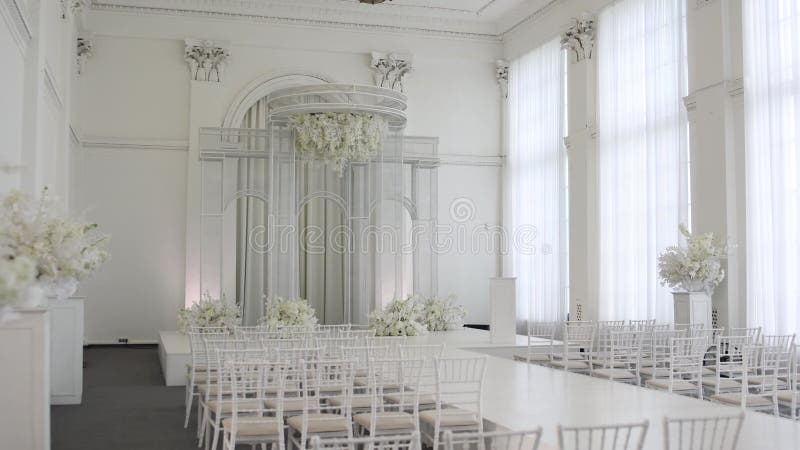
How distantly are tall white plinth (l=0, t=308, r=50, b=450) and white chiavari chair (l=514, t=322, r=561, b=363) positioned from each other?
5.12 m

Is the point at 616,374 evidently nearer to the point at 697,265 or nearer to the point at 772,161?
the point at 697,265

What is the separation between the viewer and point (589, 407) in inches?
243

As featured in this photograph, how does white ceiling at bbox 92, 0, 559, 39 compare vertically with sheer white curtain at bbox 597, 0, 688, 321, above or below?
above

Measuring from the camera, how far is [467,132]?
17906 mm

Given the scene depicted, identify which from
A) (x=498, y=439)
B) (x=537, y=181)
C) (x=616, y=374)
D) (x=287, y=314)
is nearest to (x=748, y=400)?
(x=616, y=374)

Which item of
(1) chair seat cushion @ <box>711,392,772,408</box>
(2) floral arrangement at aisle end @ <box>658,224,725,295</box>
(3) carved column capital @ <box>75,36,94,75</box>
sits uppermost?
(3) carved column capital @ <box>75,36,94,75</box>

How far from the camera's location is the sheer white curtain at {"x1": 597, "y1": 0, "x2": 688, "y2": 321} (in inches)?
485

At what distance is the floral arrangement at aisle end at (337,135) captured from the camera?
13.0 meters

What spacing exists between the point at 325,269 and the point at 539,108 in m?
5.38

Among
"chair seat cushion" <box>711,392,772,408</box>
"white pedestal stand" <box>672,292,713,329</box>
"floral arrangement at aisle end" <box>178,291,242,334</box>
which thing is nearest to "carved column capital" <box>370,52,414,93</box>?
"floral arrangement at aisle end" <box>178,291,242,334</box>

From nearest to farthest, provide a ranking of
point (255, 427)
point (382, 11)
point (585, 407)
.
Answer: point (255, 427)
point (585, 407)
point (382, 11)

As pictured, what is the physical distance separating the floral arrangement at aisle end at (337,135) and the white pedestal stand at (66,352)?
4.99m

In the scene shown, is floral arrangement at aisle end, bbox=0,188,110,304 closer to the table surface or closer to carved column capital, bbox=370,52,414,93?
the table surface

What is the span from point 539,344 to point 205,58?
8.57 meters
